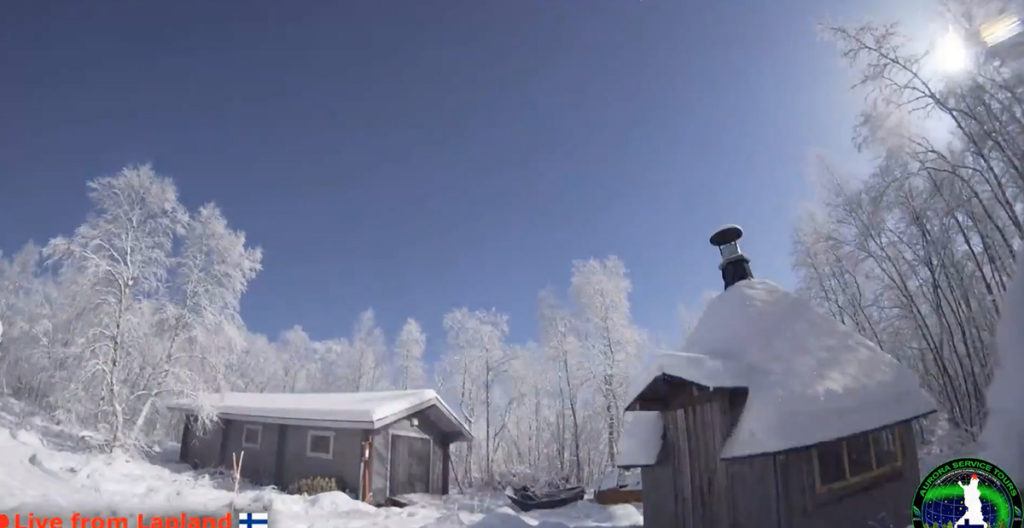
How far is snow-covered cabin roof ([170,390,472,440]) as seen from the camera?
14.2m

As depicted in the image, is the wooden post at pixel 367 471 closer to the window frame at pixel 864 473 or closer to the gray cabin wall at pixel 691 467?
the gray cabin wall at pixel 691 467

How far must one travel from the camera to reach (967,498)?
4.22 meters

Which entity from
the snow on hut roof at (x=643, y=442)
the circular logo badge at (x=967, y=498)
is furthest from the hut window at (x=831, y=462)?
the circular logo badge at (x=967, y=498)

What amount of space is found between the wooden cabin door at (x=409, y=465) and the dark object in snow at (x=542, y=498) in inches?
131

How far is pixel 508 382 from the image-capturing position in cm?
3369

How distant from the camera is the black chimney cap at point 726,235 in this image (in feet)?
34.7

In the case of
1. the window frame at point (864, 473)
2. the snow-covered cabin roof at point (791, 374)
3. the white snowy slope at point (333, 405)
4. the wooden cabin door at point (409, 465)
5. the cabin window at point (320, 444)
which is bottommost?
the wooden cabin door at point (409, 465)

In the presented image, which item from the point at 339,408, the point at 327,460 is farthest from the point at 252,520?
the point at 327,460

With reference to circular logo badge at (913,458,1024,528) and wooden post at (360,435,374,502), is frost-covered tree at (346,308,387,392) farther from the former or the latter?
circular logo badge at (913,458,1024,528)

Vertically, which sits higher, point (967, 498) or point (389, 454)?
point (967, 498)

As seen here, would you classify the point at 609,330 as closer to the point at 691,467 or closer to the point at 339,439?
the point at 339,439

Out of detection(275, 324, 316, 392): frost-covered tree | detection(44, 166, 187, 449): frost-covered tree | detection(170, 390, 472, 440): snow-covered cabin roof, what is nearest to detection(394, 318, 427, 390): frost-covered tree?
detection(275, 324, 316, 392): frost-covered tree

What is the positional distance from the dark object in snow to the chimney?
1040 centimetres

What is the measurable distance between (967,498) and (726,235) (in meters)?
7.07
